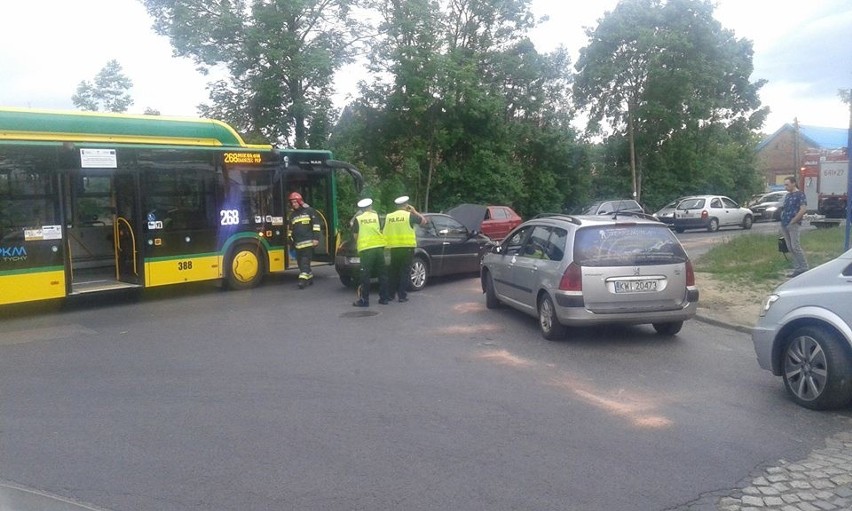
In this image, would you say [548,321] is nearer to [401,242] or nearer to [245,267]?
[401,242]

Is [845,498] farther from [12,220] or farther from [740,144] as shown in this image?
[740,144]

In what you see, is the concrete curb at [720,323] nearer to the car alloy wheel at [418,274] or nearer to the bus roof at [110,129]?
the car alloy wheel at [418,274]

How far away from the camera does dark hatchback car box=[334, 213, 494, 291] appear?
1394 centimetres

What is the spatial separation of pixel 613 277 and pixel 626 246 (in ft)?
1.47

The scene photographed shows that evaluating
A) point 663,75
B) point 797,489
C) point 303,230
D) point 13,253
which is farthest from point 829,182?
point 13,253

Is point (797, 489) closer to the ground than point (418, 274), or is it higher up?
closer to the ground

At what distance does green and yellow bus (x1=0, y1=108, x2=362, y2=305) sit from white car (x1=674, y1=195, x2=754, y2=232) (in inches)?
860

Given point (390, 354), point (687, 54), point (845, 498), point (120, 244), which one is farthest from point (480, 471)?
point (687, 54)

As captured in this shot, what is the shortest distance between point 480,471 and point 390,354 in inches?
146

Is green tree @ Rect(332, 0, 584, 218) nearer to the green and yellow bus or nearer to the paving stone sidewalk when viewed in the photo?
the green and yellow bus

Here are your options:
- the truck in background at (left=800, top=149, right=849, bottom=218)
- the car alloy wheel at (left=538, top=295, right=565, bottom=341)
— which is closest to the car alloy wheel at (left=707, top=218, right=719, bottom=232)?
the truck in background at (left=800, top=149, right=849, bottom=218)

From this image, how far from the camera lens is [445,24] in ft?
107

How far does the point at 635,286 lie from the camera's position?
8.80 metres

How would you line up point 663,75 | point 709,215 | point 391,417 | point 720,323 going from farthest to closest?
point 663,75, point 709,215, point 720,323, point 391,417
